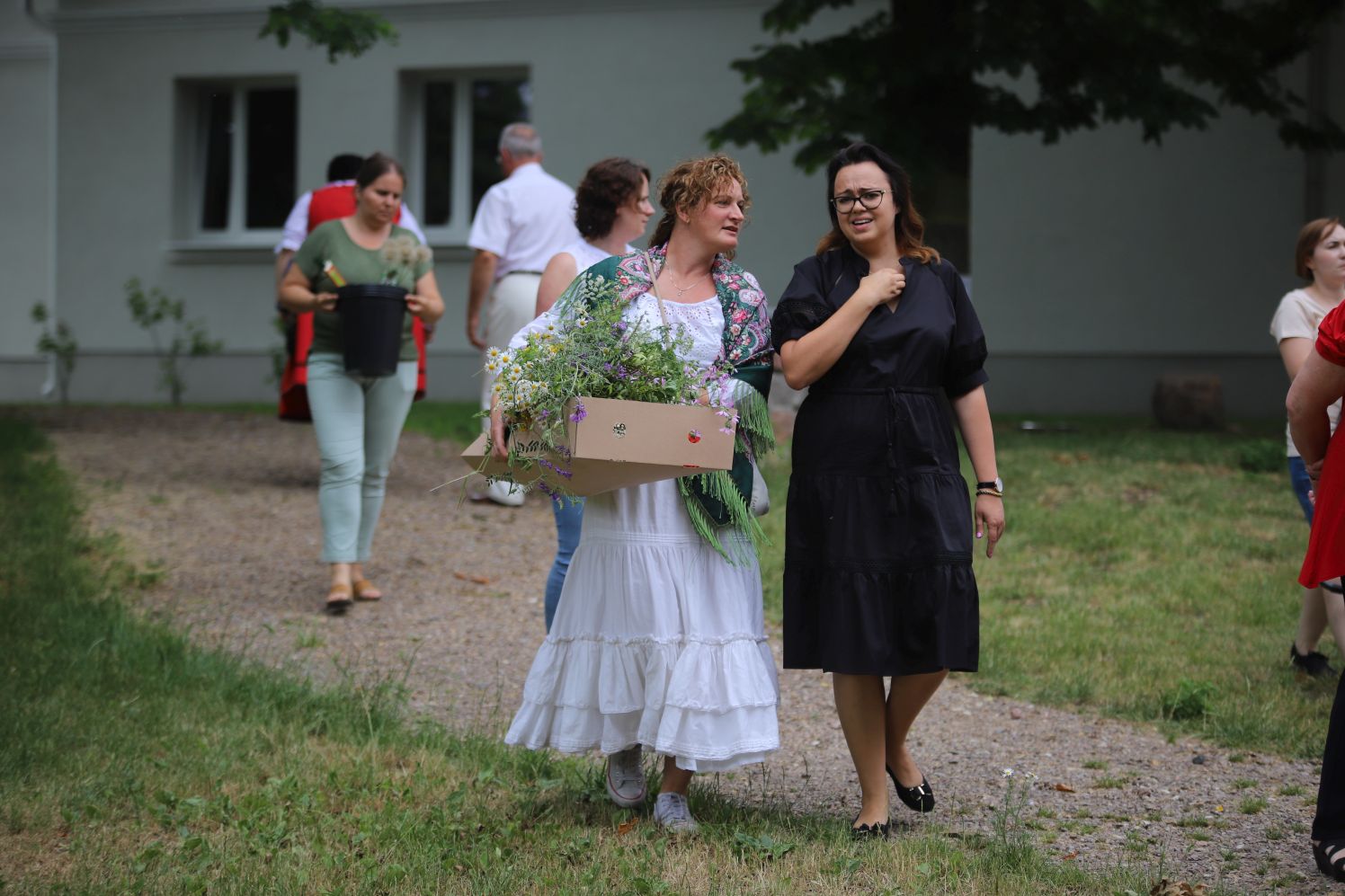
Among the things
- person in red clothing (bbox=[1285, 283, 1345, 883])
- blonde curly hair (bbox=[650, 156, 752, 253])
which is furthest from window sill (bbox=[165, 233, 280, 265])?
person in red clothing (bbox=[1285, 283, 1345, 883])

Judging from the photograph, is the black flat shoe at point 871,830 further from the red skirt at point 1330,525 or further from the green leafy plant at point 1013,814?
the red skirt at point 1330,525

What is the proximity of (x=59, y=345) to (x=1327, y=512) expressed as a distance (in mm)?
17731

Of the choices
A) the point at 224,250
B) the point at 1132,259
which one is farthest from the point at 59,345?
the point at 1132,259

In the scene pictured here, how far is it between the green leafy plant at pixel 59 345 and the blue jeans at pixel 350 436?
12.5 metres

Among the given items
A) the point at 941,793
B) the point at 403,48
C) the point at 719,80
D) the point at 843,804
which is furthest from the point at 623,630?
the point at 403,48

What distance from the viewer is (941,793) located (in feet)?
15.1

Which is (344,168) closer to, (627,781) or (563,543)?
(563,543)

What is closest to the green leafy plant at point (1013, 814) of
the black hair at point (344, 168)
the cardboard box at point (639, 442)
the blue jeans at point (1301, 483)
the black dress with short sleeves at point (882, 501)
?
the black dress with short sleeves at point (882, 501)

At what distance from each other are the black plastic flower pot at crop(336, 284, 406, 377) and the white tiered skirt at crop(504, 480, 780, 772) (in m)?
2.70

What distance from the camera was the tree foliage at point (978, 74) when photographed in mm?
12398

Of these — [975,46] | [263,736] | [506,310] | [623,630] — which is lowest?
[263,736]

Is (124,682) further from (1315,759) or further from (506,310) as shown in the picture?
(1315,759)

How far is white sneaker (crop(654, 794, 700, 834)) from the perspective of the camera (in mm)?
4055

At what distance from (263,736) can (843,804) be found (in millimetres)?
2025
